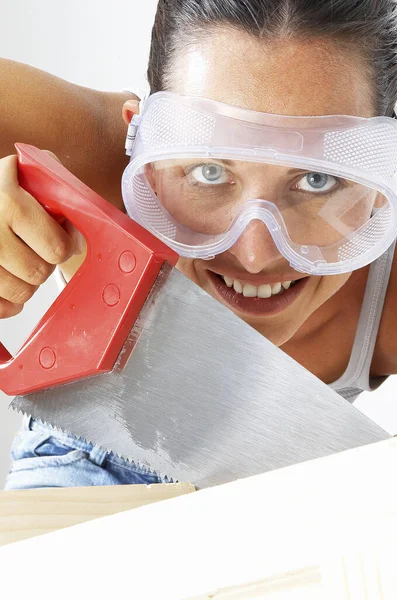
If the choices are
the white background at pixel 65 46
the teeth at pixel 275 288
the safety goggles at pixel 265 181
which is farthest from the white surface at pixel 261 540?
the white background at pixel 65 46

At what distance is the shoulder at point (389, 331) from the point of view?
5.11 ft

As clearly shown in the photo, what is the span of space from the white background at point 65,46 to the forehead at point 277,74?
151 cm

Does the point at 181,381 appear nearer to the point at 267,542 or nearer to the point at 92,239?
the point at 92,239

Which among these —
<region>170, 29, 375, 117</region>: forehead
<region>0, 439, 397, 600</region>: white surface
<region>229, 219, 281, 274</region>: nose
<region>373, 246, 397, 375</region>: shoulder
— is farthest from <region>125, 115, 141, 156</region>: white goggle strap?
<region>0, 439, 397, 600</region>: white surface

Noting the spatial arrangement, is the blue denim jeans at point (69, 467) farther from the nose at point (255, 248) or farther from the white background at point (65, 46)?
the white background at point (65, 46)

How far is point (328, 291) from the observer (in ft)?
4.28

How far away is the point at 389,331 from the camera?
1.58 m

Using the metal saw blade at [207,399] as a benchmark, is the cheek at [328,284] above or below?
above

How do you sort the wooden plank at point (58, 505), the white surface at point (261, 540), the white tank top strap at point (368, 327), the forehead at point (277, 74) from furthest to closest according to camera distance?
1. the white tank top strap at point (368, 327)
2. the forehead at point (277, 74)
3. the wooden plank at point (58, 505)
4. the white surface at point (261, 540)

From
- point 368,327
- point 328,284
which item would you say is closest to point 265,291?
point 328,284

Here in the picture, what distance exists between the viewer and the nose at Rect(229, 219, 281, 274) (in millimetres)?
1104

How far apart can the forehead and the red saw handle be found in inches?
9.2

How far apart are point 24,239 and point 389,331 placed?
0.83 m

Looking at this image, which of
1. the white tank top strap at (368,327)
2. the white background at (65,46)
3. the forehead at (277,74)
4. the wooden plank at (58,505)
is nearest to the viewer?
the wooden plank at (58,505)
